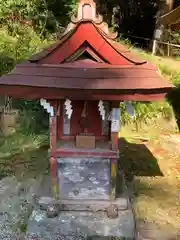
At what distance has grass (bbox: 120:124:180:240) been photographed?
4500 mm

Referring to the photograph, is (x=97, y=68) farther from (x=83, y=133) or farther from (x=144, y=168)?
(x=144, y=168)

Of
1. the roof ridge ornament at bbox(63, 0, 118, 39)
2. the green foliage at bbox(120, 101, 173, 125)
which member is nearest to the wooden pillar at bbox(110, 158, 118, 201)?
the roof ridge ornament at bbox(63, 0, 118, 39)

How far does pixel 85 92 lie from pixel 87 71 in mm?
308

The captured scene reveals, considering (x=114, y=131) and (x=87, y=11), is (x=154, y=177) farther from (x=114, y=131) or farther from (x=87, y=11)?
(x=87, y=11)

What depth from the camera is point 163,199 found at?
523cm

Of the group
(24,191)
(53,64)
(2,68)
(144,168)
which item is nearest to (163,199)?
(144,168)

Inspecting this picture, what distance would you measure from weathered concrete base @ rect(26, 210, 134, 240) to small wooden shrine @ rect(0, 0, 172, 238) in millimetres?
150

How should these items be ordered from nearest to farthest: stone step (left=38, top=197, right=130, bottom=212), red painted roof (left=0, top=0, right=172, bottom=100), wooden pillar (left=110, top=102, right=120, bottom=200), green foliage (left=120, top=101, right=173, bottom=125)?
red painted roof (left=0, top=0, right=172, bottom=100) → wooden pillar (left=110, top=102, right=120, bottom=200) → stone step (left=38, top=197, right=130, bottom=212) → green foliage (left=120, top=101, right=173, bottom=125)

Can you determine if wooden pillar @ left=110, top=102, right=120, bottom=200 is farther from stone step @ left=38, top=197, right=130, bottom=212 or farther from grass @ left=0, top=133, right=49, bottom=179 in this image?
grass @ left=0, top=133, right=49, bottom=179

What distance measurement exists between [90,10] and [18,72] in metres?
1.16

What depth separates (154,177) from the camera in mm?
6082

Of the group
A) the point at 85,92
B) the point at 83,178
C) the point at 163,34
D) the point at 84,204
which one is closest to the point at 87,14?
the point at 85,92

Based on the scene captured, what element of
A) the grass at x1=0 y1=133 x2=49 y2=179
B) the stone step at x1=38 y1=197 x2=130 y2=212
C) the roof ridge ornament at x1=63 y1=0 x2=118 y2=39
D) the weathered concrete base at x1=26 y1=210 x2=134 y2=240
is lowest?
the weathered concrete base at x1=26 y1=210 x2=134 y2=240

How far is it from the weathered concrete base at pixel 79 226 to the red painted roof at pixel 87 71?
5.41 ft
